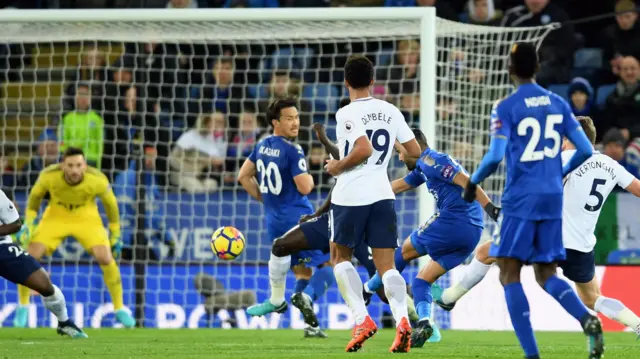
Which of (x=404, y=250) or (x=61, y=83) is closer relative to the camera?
(x=404, y=250)

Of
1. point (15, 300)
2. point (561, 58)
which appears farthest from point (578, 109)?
point (15, 300)

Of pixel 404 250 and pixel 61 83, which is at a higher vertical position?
pixel 61 83

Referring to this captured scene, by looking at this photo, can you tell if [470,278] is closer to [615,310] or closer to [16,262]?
[615,310]

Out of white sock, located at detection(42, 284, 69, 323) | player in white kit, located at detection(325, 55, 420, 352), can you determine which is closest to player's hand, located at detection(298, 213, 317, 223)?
player in white kit, located at detection(325, 55, 420, 352)

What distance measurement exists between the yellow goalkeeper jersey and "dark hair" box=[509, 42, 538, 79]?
293 inches

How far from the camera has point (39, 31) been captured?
1414cm

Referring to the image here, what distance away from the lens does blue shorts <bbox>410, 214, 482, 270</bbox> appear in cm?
987

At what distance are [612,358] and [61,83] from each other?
394 inches

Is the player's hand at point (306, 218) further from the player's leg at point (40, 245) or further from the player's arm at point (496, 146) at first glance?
the player's leg at point (40, 245)

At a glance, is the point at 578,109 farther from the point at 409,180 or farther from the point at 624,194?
the point at 409,180

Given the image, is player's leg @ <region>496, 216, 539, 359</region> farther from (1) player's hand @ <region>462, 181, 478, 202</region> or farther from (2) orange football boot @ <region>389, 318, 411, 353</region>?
(2) orange football boot @ <region>389, 318, 411, 353</region>

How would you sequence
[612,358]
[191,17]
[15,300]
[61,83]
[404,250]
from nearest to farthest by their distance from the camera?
1. [612,358]
2. [404,250]
3. [191,17]
4. [15,300]
5. [61,83]

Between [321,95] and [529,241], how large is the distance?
8691mm

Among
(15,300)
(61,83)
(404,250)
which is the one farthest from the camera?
(61,83)
